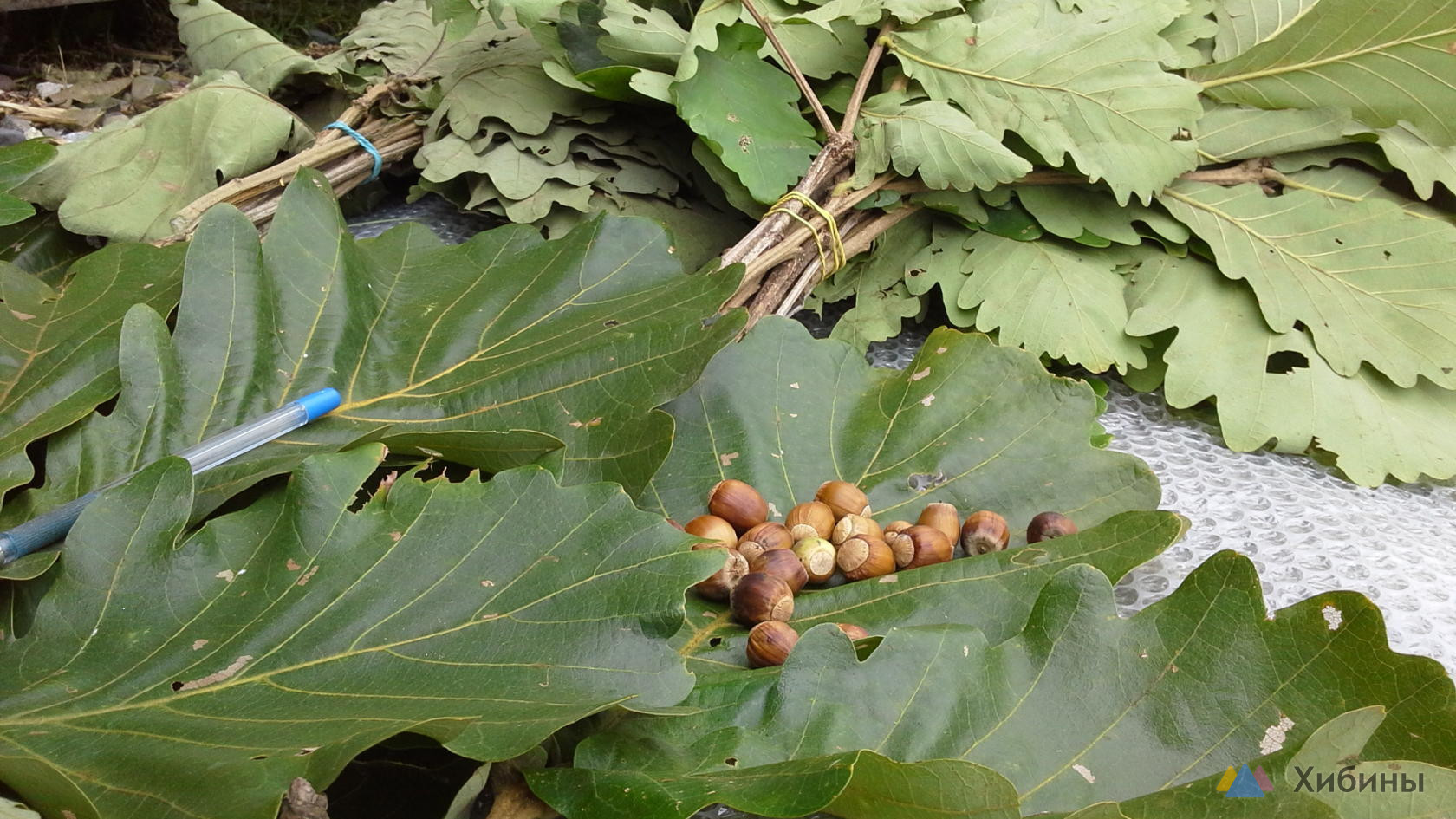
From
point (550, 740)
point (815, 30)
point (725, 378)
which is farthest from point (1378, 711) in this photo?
point (815, 30)

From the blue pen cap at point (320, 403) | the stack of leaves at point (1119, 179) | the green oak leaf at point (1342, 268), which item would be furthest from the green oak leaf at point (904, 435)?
the green oak leaf at point (1342, 268)

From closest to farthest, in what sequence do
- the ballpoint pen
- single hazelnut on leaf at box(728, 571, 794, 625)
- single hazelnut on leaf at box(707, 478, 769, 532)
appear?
the ballpoint pen, single hazelnut on leaf at box(728, 571, 794, 625), single hazelnut on leaf at box(707, 478, 769, 532)

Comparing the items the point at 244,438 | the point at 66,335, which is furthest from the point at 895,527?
the point at 66,335

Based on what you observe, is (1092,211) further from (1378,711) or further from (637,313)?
(1378,711)

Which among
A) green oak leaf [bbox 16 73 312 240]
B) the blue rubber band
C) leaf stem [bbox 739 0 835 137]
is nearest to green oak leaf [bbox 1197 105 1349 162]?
leaf stem [bbox 739 0 835 137]

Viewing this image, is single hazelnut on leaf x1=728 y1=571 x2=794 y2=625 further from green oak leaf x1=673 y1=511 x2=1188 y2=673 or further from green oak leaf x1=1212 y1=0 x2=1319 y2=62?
green oak leaf x1=1212 y1=0 x2=1319 y2=62

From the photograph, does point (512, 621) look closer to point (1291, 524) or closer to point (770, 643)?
point (770, 643)
